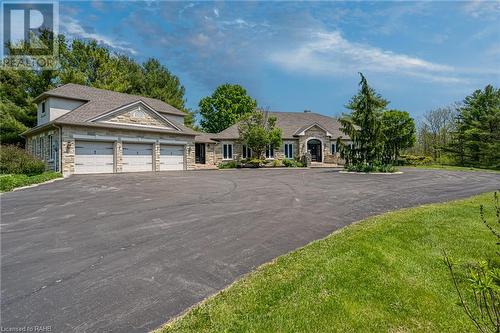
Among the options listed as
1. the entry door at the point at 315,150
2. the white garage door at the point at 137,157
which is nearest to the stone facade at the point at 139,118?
the white garage door at the point at 137,157

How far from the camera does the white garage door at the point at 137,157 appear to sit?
2042 cm

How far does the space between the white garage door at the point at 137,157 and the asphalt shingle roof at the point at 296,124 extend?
32.2ft

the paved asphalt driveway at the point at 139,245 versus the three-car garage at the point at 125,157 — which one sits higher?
the three-car garage at the point at 125,157

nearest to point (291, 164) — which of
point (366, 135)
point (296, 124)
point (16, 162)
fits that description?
point (296, 124)

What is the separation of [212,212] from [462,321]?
576cm

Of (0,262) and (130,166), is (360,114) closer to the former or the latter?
(130,166)

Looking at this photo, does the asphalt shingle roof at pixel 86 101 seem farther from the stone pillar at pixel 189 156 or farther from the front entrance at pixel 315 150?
the front entrance at pixel 315 150

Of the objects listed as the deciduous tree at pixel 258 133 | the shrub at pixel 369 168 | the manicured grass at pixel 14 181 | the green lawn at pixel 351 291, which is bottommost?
the green lawn at pixel 351 291

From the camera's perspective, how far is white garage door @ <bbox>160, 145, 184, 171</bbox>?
22547 mm

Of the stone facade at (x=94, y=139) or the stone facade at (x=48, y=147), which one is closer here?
the stone facade at (x=94, y=139)

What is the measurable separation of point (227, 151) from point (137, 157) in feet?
37.1

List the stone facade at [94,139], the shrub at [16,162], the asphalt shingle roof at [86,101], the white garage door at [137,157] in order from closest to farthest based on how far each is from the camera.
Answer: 1. the shrub at [16,162]
2. the stone facade at [94,139]
3. the asphalt shingle roof at [86,101]
4. the white garage door at [137,157]

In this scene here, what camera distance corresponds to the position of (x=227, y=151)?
3031 centimetres

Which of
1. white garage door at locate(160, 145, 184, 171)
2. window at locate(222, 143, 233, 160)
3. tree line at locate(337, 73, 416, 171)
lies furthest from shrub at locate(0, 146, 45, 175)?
tree line at locate(337, 73, 416, 171)
